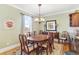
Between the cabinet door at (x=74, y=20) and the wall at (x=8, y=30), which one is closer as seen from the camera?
the wall at (x=8, y=30)

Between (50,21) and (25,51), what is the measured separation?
323 centimetres

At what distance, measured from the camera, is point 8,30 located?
2783mm

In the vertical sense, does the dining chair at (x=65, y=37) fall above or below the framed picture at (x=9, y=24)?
below

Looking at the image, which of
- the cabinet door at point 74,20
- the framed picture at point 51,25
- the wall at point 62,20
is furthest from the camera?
the framed picture at point 51,25

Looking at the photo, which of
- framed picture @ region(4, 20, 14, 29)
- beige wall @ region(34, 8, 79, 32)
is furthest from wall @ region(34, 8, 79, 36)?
framed picture @ region(4, 20, 14, 29)

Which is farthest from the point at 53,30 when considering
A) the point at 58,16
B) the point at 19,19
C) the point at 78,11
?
the point at 19,19

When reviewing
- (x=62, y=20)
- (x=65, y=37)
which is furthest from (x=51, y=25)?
(x=65, y=37)

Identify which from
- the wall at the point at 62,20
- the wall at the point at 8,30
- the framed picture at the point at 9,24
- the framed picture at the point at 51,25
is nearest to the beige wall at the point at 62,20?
the wall at the point at 62,20

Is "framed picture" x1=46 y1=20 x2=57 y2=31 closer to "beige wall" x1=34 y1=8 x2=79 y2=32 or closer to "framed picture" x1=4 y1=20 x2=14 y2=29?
"beige wall" x1=34 y1=8 x2=79 y2=32

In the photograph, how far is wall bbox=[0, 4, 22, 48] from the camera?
2604 mm

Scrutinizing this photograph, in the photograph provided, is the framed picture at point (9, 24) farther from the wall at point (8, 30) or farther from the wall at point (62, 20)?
the wall at point (62, 20)

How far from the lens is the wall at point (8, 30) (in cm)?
260

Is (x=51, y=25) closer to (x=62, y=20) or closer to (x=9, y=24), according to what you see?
(x=62, y=20)
